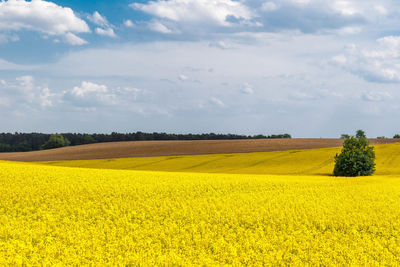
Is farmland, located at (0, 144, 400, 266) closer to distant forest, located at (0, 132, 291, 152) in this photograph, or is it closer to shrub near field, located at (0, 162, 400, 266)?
shrub near field, located at (0, 162, 400, 266)

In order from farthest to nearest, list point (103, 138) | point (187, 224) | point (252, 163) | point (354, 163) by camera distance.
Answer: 1. point (103, 138)
2. point (252, 163)
3. point (354, 163)
4. point (187, 224)

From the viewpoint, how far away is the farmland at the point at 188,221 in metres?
10.9

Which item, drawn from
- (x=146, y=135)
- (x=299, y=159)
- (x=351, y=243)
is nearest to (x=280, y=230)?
(x=351, y=243)

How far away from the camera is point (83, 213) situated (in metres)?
14.3

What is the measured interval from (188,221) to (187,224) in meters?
0.35

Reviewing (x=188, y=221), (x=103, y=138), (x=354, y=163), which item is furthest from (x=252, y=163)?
(x=103, y=138)

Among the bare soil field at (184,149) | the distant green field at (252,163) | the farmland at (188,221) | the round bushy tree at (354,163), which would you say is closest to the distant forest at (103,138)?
the bare soil field at (184,149)

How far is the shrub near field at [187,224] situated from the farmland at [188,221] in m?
0.03

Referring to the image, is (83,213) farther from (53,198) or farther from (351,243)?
Answer: (351,243)

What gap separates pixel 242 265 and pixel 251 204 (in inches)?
234

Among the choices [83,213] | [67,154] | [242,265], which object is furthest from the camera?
[67,154]

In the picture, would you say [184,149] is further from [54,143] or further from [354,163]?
[54,143]

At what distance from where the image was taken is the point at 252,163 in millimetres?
49094

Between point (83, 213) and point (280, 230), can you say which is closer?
point (280, 230)
